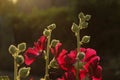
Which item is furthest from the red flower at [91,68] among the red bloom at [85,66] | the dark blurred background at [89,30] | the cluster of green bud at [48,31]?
the dark blurred background at [89,30]

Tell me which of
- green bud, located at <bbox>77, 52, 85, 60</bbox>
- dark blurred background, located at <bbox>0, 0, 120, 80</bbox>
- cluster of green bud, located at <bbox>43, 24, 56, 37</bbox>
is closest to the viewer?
green bud, located at <bbox>77, 52, 85, 60</bbox>

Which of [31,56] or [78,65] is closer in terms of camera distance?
[78,65]

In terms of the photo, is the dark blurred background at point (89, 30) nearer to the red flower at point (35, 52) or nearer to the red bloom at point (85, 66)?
the red flower at point (35, 52)

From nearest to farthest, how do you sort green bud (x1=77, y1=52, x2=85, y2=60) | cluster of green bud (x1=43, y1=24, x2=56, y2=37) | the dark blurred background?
1. green bud (x1=77, y1=52, x2=85, y2=60)
2. cluster of green bud (x1=43, y1=24, x2=56, y2=37)
3. the dark blurred background

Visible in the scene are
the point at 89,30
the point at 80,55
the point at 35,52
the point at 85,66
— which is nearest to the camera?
the point at 80,55

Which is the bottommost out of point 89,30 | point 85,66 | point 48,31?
point 89,30

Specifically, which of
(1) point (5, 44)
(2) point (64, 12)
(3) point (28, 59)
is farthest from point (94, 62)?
(1) point (5, 44)

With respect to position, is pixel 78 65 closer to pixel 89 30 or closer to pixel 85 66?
pixel 85 66

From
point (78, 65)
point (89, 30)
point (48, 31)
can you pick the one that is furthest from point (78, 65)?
point (89, 30)

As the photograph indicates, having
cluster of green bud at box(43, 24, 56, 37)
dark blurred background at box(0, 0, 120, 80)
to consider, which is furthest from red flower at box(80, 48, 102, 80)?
dark blurred background at box(0, 0, 120, 80)

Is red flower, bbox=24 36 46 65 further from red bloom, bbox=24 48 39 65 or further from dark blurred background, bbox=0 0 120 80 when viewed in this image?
dark blurred background, bbox=0 0 120 80

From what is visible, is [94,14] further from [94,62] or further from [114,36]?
[94,62]
